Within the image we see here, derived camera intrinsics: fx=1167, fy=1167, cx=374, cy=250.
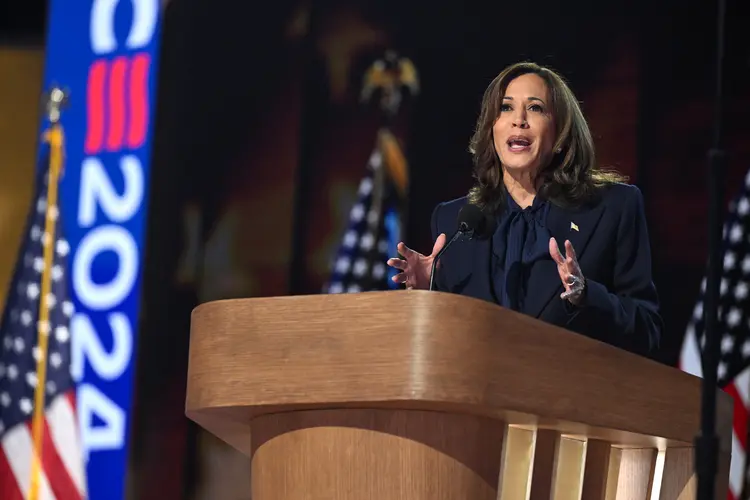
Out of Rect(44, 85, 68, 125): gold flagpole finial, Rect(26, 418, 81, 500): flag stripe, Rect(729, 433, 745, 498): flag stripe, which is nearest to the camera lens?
Rect(729, 433, 745, 498): flag stripe

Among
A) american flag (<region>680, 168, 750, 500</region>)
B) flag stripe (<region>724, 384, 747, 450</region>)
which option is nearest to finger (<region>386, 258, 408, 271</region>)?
american flag (<region>680, 168, 750, 500</region>)

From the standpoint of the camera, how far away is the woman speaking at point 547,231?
6.31 ft

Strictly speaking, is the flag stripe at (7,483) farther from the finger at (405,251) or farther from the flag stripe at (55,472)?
the finger at (405,251)

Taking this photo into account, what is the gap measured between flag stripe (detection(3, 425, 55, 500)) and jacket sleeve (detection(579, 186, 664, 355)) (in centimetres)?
337

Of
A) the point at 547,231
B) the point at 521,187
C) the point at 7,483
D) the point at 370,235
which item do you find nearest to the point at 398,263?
the point at 547,231

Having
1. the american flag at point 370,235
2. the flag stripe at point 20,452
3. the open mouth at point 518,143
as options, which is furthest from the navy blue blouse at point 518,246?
the flag stripe at point 20,452

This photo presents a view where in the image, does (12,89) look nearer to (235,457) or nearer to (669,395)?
(235,457)

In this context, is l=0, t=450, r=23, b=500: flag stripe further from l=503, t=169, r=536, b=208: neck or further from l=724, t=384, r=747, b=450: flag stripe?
l=503, t=169, r=536, b=208: neck

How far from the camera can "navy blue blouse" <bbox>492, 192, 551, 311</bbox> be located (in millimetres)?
2039

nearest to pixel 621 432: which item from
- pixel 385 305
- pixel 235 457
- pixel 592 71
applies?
pixel 385 305

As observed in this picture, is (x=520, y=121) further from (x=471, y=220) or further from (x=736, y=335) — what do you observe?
(x=736, y=335)

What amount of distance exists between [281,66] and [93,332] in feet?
4.44

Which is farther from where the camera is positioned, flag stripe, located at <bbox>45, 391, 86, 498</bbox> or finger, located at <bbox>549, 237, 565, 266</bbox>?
flag stripe, located at <bbox>45, 391, 86, 498</bbox>

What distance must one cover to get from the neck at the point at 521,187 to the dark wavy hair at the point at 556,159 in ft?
0.05
